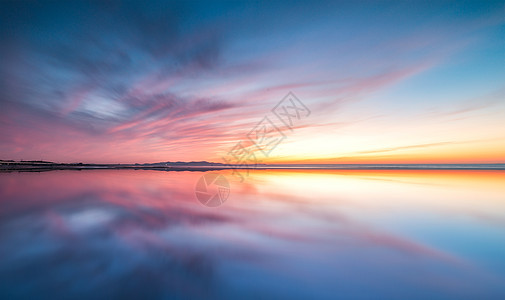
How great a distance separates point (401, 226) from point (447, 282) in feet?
9.61

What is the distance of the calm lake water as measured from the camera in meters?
2.99

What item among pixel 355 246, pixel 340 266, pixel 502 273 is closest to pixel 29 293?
pixel 340 266

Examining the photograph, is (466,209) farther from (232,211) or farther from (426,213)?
(232,211)

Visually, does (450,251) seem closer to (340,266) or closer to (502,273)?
(502,273)

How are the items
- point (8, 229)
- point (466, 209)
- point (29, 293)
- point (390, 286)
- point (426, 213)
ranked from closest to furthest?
1. point (29, 293)
2. point (390, 286)
3. point (8, 229)
4. point (426, 213)
5. point (466, 209)

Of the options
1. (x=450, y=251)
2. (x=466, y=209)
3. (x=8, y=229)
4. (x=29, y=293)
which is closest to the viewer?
(x=29, y=293)

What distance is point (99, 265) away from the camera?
3551mm

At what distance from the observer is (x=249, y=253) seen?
4.20 m

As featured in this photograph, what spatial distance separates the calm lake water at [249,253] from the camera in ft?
9.81

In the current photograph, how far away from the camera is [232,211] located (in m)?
7.40

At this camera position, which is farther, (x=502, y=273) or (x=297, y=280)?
(x=502, y=273)

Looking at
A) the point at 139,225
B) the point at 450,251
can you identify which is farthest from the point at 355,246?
the point at 139,225

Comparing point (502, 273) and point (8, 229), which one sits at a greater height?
point (8, 229)

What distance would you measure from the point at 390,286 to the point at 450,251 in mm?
2541
